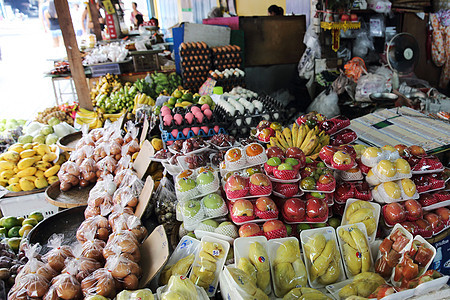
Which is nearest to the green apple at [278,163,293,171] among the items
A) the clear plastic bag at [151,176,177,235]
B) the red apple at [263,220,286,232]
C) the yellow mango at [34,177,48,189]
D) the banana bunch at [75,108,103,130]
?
the red apple at [263,220,286,232]

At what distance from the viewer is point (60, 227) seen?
2.10 m

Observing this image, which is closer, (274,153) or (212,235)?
(212,235)

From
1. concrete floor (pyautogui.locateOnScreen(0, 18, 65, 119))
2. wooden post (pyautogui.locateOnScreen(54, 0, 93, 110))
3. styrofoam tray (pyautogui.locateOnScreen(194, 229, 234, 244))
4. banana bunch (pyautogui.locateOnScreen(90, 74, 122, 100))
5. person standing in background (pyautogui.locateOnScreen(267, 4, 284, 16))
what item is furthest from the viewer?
concrete floor (pyautogui.locateOnScreen(0, 18, 65, 119))

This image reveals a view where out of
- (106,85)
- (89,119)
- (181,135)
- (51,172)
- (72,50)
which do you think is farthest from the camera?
(106,85)

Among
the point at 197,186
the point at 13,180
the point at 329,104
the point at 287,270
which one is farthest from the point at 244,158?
the point at 329,104

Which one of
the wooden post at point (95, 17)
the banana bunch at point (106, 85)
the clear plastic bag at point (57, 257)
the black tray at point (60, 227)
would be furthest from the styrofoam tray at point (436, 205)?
the wooden post at point (95, 17)

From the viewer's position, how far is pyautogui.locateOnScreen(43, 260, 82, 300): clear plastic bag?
4.13ft

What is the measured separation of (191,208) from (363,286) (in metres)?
0.87

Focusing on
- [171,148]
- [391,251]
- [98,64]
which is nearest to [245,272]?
[391,251]

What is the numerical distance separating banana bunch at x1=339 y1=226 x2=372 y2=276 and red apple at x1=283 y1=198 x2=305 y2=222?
0.21 metres

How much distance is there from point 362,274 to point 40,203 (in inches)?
113

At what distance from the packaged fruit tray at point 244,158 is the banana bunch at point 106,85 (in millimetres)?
4256

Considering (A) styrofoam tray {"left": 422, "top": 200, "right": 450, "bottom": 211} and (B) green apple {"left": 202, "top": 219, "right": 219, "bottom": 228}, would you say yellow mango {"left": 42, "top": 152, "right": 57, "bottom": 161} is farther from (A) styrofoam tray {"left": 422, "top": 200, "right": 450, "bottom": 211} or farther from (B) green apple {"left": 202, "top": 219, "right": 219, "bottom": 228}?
(A) styrofoam tray {"left": 422, "top": 200, "right": 450, "bottom": 211}

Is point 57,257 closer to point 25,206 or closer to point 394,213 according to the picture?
point 394,213
